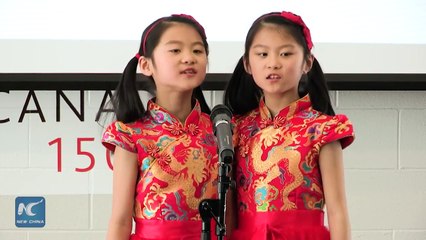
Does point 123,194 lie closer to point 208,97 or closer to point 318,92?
point 318,92

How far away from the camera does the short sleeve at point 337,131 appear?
1.59 m

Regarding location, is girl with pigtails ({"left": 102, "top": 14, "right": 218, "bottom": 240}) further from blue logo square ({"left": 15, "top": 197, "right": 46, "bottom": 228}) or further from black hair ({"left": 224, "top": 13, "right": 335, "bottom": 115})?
blue logo square ({"left": 15, "top": 197, "right": 46, "bottom": 228})

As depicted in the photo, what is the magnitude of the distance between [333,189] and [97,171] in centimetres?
112

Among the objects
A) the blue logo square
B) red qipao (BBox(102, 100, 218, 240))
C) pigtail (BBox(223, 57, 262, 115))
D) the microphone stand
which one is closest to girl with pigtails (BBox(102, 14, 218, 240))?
red qipao (BBox(102, 100, 218, 240))

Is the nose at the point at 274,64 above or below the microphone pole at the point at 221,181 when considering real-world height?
above

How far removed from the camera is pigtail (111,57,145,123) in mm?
1680

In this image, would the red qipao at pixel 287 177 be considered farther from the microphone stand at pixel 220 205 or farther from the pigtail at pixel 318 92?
the microphone stand at pixel 220 205

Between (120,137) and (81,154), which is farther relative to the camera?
(81,154)

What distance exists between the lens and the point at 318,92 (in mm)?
1701

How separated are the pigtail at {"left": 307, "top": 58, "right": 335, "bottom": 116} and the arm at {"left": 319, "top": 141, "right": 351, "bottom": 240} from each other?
100 mm

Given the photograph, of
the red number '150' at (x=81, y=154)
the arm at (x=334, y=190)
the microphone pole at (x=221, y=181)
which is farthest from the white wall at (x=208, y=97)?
the microphone pole at (x=221, y=181)

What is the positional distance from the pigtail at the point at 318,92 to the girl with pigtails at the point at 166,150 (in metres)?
0.25

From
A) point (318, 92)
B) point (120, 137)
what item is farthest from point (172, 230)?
point (318, 92)

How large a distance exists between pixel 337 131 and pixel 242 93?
0.90ft
